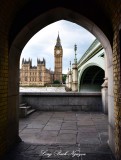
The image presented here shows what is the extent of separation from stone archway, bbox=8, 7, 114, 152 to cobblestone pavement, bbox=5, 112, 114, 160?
410 mm

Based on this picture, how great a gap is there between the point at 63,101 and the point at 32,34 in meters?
6.11

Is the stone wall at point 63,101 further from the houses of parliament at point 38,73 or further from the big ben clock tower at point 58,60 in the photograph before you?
the houses of parliament at point 38,73

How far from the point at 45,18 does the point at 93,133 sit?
10.9 feet

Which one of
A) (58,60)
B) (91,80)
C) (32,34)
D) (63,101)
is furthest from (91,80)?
(58,60)

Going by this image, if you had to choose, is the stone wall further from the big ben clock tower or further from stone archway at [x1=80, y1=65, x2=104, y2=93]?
the big ben clock tower

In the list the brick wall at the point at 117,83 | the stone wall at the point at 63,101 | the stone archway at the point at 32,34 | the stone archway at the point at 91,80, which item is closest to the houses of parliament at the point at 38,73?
the stone archway at the point at 91,80

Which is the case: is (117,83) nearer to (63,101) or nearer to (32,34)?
(32,34)

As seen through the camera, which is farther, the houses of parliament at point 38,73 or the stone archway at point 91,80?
the houses of parliament at point 38,73

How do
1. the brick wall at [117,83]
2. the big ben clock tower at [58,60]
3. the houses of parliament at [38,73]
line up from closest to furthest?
the brick wall at [117,83]
the big ben clock tower at [58,60]
the houses of parliament at [38,73]

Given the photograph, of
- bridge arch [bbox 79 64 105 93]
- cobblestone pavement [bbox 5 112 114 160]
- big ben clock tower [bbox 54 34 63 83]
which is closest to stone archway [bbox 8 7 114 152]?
cobblestone pavement [bbox 5 112 114 160]

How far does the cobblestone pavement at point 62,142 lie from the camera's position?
14.0 ft

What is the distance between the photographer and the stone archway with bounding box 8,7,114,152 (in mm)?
4641

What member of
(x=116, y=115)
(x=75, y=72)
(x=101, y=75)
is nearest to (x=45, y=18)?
(x=116, y=115)

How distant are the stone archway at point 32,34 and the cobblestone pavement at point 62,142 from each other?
0.41 m
